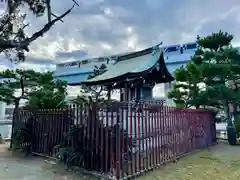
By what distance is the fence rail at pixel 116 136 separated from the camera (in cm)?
550

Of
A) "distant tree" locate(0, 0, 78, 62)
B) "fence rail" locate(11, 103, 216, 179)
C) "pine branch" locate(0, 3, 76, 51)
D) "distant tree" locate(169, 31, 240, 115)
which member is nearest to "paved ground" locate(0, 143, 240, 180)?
"fence rail" locate(11, 103, 216, 179)

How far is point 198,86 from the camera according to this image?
1234 cm

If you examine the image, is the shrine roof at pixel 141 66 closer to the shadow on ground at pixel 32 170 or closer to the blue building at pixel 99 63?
the shadow on ground at pixel 32 170

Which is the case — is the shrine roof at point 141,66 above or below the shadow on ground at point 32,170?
above

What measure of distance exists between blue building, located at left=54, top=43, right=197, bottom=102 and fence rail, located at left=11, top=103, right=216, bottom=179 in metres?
15.3

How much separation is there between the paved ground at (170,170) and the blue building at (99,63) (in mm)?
15793

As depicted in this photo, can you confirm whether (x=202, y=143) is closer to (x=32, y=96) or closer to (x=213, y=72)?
(x=213, y=72)

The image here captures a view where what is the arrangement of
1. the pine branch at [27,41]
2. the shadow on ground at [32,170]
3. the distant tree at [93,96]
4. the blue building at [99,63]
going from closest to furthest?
the pine branch at [27,41]
the shadow on ground at [32,170]
the distant tree at [93,96]
the blue building at [99,63]

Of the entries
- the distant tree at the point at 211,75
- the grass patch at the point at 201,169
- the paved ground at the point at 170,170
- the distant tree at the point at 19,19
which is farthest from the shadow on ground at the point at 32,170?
the distant tree at the point at 211,75

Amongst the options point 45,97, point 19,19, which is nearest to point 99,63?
point 45,97

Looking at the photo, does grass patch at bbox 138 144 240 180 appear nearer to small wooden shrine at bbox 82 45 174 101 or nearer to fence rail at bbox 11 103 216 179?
fence rail at bbox 11 103 216 179

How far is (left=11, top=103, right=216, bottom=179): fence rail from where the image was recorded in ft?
18.0

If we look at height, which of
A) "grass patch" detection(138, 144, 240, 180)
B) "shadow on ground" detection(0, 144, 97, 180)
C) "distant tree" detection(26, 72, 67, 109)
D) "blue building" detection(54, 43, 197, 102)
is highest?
"blue building" detection(54, 43, 197, 102)

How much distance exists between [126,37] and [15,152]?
8899 mm
